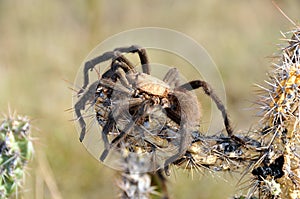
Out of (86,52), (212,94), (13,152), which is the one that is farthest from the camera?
(86,52)

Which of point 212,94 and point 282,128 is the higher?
point 212,94

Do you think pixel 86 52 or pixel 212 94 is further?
pixel 86 52

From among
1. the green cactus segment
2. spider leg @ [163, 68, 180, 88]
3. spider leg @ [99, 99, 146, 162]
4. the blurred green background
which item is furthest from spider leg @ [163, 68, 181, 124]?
the blurred green background

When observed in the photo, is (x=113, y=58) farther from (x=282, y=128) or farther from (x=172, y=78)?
(x=282, y=128)

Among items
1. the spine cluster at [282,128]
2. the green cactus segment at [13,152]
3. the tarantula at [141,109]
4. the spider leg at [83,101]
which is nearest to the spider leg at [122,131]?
the tarantula at [141,109]

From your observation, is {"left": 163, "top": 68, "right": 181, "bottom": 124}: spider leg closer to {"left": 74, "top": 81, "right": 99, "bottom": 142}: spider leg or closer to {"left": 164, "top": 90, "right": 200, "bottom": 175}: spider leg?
{"left": 164, "top": 90, "right": 200, "bottom": 175}: spider leg

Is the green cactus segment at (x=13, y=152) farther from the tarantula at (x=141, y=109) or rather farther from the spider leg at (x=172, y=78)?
the spider leg at (x=172, y=78)

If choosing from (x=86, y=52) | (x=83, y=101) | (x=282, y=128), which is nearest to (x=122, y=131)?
(x=83, y=101)
